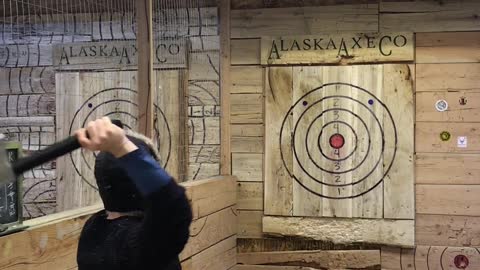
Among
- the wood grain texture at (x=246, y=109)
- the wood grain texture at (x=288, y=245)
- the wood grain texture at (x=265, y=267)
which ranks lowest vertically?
the wood grain texture at (x=265, y=267)

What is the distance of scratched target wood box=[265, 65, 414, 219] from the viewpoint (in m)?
3.53

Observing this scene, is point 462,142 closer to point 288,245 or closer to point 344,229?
point 344,229

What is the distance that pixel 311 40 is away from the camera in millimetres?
3646

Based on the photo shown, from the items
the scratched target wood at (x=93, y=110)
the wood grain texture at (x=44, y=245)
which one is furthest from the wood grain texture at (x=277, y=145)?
the wood grain texture at (x=44, y=245)

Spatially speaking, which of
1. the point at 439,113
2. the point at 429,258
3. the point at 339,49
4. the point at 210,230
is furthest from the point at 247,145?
the point at 429,258

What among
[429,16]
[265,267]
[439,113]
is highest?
[429,16]

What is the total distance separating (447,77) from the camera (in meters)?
3.48

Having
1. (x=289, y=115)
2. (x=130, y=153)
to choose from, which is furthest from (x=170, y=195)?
(x=289, y=115)

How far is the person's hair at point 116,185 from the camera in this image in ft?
3.77

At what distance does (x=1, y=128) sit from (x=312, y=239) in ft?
5.95

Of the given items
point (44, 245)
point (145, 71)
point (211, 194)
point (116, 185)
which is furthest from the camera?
point (211, 194)

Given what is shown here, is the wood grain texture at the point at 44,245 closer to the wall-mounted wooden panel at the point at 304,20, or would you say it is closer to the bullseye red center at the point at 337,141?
the bullseye red center at the point at 337,141

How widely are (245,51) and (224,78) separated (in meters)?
0.20

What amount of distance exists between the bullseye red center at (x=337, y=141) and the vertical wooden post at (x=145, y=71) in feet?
4.01
